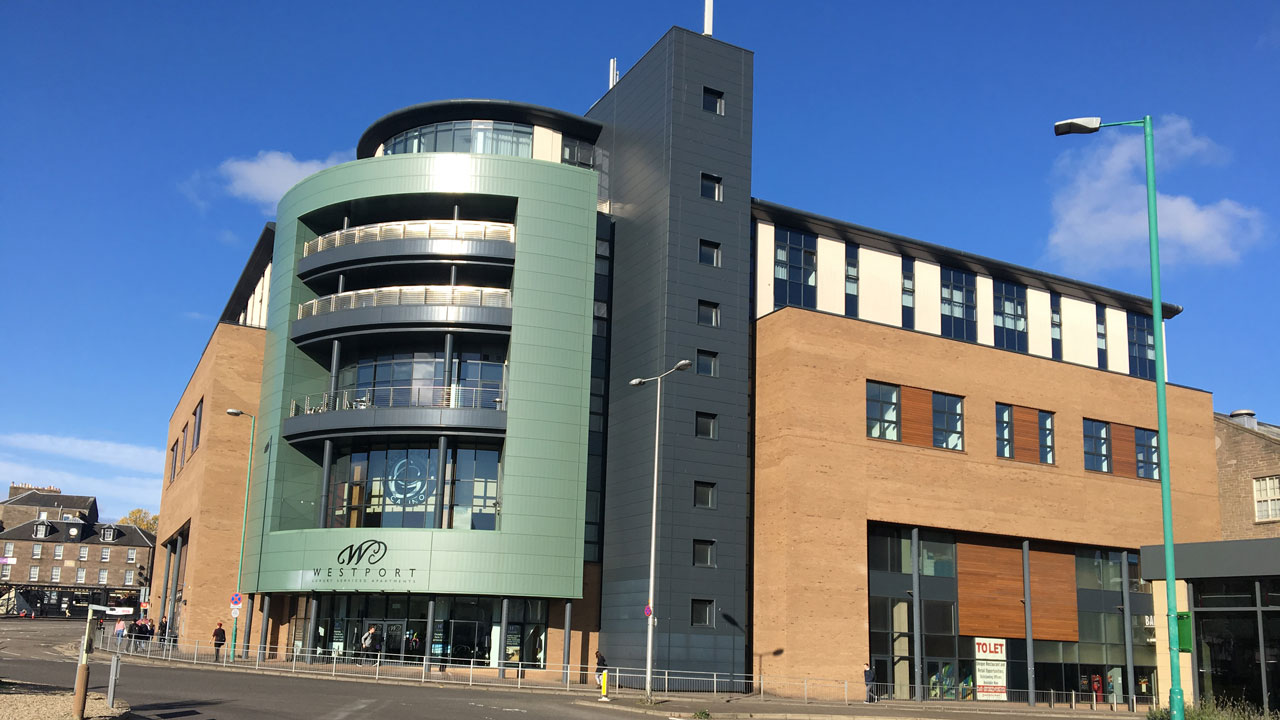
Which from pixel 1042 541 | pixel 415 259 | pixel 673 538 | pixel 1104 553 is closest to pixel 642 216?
pixel 415 259

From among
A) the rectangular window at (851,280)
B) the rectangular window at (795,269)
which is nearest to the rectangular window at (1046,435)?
the rectangular window at (851,280)

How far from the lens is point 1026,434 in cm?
4762

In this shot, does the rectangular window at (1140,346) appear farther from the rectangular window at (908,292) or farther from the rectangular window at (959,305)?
the rectangular window at (908,292)

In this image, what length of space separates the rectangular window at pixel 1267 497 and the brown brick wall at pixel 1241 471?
7.6 inches

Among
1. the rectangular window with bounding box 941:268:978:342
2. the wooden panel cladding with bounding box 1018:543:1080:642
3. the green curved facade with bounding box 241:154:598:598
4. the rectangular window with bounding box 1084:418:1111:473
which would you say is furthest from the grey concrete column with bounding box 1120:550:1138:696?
the green curved facade with bounding box 241:154:598:598

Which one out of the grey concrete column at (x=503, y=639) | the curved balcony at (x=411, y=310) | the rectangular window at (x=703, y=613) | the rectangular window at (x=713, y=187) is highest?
the rectangular window at (x=713, y=187)

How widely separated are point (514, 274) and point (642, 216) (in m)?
5.96

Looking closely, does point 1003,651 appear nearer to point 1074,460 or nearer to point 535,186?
point 1074,460

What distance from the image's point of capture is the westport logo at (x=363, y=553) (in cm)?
4303

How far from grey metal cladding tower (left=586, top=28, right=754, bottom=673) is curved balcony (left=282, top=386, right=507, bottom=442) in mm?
5555

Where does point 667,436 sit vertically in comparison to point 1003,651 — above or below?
above

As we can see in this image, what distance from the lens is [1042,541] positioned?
47156 mm

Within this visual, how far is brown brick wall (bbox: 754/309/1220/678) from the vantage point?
1629 inches

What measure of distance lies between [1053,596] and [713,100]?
25.1 meters
